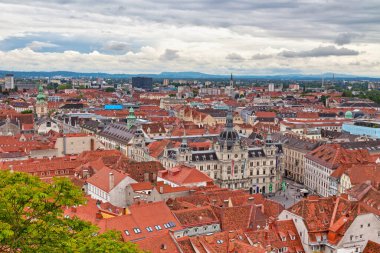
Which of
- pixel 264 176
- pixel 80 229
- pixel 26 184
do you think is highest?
pixel 26 184

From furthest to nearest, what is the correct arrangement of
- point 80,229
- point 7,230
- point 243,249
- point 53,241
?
point 243,249
point 80,229
point 53,241
point 7,230

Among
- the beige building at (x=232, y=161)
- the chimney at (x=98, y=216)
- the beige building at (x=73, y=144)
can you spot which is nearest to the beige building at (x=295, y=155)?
the beige building at (x=232, y=161)

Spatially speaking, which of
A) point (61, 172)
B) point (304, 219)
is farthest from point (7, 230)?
point (61, 172)

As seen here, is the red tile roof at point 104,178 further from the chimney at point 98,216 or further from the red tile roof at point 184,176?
the chimney at point 98,216

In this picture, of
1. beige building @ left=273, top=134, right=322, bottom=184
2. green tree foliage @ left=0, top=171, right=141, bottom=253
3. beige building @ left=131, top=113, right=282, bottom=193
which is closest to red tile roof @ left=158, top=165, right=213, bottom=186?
beige building @ left=131, top=113, right=282, bottom=193

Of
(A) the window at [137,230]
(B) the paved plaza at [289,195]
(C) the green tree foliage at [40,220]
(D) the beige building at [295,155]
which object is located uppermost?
Result: (C) the green tree foliage at [40,220]

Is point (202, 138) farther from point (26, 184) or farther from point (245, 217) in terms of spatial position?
point (26, 184)

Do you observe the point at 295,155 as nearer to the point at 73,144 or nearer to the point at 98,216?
the point at 73,144

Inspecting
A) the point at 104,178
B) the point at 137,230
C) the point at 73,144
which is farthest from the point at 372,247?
the point at 73,144

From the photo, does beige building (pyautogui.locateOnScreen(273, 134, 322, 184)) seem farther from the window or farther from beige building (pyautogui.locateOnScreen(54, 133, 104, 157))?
the window
